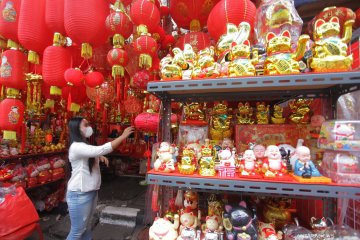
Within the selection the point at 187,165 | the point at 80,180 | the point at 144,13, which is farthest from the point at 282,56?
Result: the point at 80,180

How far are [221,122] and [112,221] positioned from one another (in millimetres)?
3057

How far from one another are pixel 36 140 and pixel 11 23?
8.18 feet

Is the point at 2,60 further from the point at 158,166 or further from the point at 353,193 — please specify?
the point at 353,193

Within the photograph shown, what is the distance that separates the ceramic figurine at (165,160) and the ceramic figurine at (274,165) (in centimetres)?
47

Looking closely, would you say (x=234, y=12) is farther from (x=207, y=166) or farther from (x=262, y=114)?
(x=207, y=166)

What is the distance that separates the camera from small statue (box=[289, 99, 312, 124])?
1.24 m

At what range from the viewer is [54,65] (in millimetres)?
1906

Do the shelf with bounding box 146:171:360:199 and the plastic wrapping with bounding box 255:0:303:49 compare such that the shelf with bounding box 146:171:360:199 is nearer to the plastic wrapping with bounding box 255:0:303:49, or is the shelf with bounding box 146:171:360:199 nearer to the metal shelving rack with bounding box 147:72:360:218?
the metal shelving rack with bounding box 147:72:360:218

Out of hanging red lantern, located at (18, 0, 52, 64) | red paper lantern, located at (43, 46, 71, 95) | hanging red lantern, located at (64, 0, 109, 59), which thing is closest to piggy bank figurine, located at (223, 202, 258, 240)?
hanging red lantern, located at (64, 0, 109, 59)

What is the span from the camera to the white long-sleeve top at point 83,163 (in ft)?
6.43

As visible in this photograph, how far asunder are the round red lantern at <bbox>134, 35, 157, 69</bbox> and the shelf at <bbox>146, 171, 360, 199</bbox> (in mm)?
1093

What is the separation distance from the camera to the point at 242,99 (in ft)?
4.58

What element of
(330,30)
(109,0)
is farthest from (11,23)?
(330,30)

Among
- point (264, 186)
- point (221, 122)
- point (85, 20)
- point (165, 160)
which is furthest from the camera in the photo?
point (85, 20)
